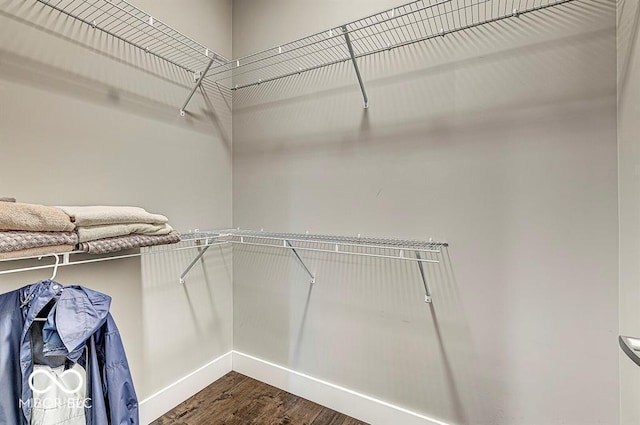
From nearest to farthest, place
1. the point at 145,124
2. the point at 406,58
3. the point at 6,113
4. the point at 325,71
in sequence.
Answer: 1. the point at 6,113
2. the point at 406,58
3. the point at 145,124
4. the point at 325,71

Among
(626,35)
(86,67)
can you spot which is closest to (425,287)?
(626,35)

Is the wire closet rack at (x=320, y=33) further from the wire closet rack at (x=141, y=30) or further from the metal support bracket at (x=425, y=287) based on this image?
the metal support bracket at (x=425, y=287)

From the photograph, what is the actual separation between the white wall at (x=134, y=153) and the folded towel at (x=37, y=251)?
11.6 inches

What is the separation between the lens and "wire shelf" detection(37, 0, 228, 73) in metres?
1.29

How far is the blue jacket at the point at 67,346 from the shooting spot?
3.04 ft

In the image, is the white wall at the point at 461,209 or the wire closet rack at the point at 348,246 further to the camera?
the wire closet rack at the point at 348,246

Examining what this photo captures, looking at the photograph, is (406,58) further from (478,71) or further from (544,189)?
(544,189)

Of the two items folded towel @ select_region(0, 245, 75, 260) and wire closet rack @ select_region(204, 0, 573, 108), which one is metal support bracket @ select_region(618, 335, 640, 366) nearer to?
wire closet rack @ select_region(204, 0, 573, 108)

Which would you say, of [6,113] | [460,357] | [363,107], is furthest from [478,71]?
[6,113]

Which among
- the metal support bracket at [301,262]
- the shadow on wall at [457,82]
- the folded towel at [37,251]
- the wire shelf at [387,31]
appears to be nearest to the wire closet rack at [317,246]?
the metal support bracket at [301,262]

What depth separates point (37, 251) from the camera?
3.28 feet

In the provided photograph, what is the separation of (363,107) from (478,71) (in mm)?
531

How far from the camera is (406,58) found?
1.47 meters

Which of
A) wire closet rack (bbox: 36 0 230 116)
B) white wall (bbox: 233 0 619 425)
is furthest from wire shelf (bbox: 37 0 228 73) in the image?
white wall (bbox: 233 0 619 425)
